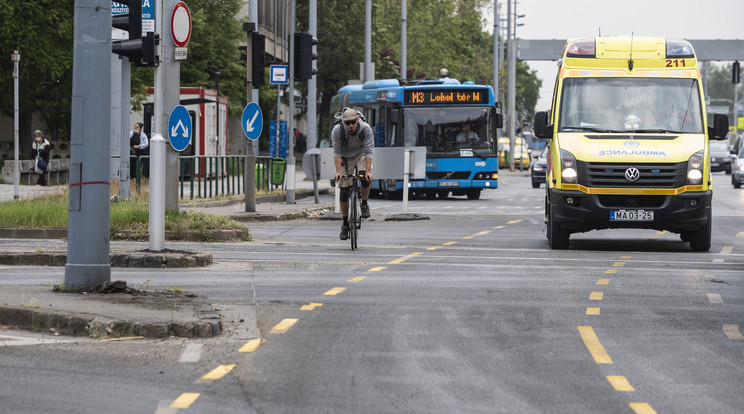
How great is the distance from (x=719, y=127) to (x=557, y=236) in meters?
2.60

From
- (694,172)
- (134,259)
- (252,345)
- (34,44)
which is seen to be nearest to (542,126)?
(694,172)

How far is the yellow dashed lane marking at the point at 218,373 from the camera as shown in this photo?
7625 millimetres

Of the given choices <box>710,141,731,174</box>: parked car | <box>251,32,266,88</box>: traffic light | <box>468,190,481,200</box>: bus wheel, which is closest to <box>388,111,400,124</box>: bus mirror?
<box>468,190,481,200</box>: bus wheel

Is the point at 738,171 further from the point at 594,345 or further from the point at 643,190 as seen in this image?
the point at 594,345

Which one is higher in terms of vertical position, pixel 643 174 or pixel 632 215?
pixel 643 174

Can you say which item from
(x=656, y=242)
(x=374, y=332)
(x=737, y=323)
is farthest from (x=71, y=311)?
(x=656, y=242)

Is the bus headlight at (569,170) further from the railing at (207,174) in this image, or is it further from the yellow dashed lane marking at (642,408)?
the railing at (207,174)

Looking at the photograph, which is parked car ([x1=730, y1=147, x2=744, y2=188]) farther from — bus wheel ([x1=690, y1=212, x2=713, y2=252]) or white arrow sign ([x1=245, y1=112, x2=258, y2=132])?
bus wheel ([x1=690, y1=212, x2=713, y2=252])

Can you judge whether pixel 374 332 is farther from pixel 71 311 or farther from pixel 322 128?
pixel 322 128

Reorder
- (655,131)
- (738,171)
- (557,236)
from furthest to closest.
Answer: (738,171)
(655,131)
(557,236)

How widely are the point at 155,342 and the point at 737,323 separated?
168 inches

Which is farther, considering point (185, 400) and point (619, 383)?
point (619, 383)

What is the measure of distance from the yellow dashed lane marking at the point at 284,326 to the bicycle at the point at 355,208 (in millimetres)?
6720

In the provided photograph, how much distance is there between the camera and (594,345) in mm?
8852
